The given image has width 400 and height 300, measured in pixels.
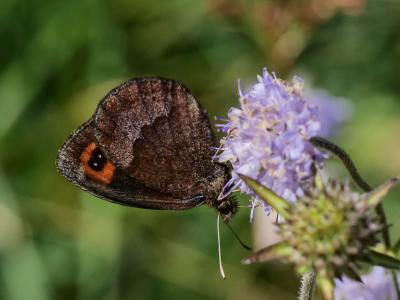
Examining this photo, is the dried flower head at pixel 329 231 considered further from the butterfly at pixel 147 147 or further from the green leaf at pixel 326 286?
the butterfly at pixel 147 147

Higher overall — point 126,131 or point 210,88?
point 210,88

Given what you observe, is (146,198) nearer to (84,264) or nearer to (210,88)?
(84,264)

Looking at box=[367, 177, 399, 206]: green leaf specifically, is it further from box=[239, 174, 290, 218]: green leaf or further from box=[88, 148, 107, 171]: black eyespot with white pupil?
box=[88, 148, 107, 171]: black eyespot with white pupil

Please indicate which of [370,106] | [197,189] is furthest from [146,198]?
[370,106]

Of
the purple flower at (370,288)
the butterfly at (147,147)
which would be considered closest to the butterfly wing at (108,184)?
the butterfly at (147,147)

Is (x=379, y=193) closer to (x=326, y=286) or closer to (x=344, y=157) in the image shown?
(x=344, y=157)

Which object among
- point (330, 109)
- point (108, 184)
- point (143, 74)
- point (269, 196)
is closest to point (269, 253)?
point (269, 196)

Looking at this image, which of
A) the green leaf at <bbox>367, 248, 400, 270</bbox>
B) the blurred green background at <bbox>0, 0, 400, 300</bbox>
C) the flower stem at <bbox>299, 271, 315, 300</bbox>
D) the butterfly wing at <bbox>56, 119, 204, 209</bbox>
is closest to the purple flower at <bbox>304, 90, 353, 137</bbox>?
the blurred green background at <bbox>0, 0, 400, 300</bbox>

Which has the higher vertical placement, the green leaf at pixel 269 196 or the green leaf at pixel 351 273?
the green leaf at pixel 269 196
